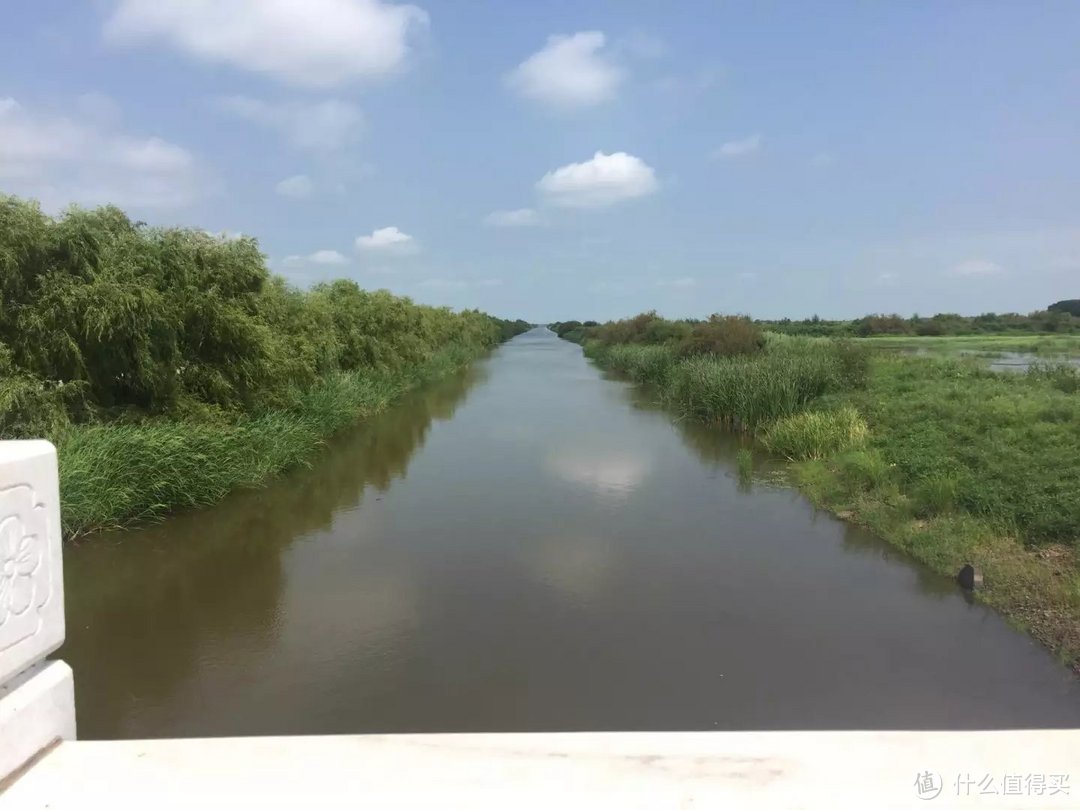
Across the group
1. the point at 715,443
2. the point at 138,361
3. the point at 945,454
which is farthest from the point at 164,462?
the point at 715,443

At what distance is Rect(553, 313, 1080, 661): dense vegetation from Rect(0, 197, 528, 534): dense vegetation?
779 centimetres

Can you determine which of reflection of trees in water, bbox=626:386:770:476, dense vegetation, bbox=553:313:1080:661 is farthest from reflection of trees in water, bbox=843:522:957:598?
reflection of trees in water, bbox=626:386:770:476

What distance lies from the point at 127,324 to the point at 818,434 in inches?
389

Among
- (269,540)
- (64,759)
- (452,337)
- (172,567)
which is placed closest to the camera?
(64,759)

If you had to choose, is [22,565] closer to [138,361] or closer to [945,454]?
[138,361]

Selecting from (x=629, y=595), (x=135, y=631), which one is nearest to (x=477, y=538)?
(x=629, y=595)

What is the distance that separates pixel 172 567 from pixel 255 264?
16.1 feet

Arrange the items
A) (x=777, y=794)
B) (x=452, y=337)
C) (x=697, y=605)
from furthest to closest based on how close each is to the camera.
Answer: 1. (x=452, y=337)
2. (x=697, y=605)
3. (x=777, y=794)

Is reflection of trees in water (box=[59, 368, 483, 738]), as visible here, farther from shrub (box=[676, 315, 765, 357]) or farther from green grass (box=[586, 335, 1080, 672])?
shrub (box=[676, 315, 765, 357])

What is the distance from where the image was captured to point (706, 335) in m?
25.3

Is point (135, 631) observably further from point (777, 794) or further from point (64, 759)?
point (777, 794)

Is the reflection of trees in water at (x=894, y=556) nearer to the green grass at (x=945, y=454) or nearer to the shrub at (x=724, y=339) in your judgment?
the green grass at (x=945, y=454)

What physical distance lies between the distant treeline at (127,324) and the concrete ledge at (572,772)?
21.2 ft

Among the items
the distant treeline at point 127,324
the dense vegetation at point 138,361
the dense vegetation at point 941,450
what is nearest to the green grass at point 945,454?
the dense vegetation at point 941,450
